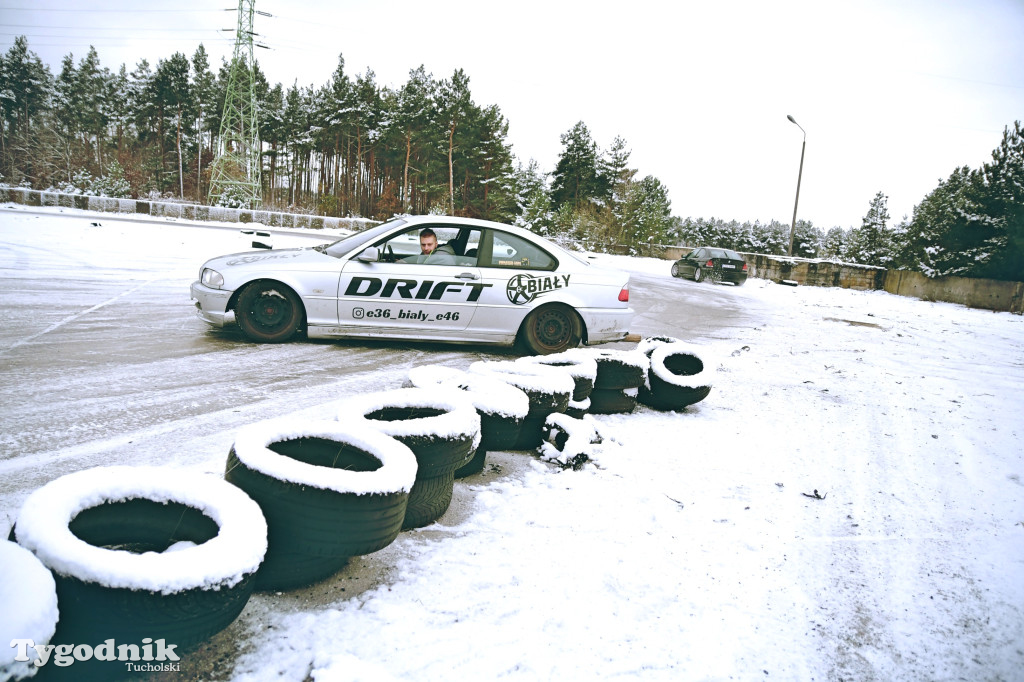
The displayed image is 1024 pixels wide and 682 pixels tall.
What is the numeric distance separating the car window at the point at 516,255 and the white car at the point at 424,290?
1 cm

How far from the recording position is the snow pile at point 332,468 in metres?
2.03

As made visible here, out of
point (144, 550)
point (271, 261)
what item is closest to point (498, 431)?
point (144, 550)

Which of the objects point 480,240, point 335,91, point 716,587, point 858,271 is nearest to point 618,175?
point 335,91

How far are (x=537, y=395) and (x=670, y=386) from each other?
1645 mm

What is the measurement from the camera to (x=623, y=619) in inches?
85.4

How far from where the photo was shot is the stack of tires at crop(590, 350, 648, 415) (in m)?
4.82

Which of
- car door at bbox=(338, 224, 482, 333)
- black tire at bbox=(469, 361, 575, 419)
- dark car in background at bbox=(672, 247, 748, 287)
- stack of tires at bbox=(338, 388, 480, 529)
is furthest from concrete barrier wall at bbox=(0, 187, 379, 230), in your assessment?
stack of tires at bbox=(338, 388, 480, 529)

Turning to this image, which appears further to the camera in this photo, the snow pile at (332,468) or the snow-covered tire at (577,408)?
the snow-covered tire at (577,408)

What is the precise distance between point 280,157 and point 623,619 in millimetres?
84102

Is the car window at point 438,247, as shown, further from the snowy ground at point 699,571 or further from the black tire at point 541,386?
the black tire at point 541,386

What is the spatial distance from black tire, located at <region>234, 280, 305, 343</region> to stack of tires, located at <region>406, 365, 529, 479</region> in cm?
289

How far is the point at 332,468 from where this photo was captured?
88.0 inches

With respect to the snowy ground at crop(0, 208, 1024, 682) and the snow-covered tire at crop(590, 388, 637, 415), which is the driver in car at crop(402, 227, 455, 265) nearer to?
the snowy ground at crop(0, 208, 1024, 682)

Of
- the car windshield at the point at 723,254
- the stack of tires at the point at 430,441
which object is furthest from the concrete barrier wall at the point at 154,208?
the stack of tires at the point at 430,441
